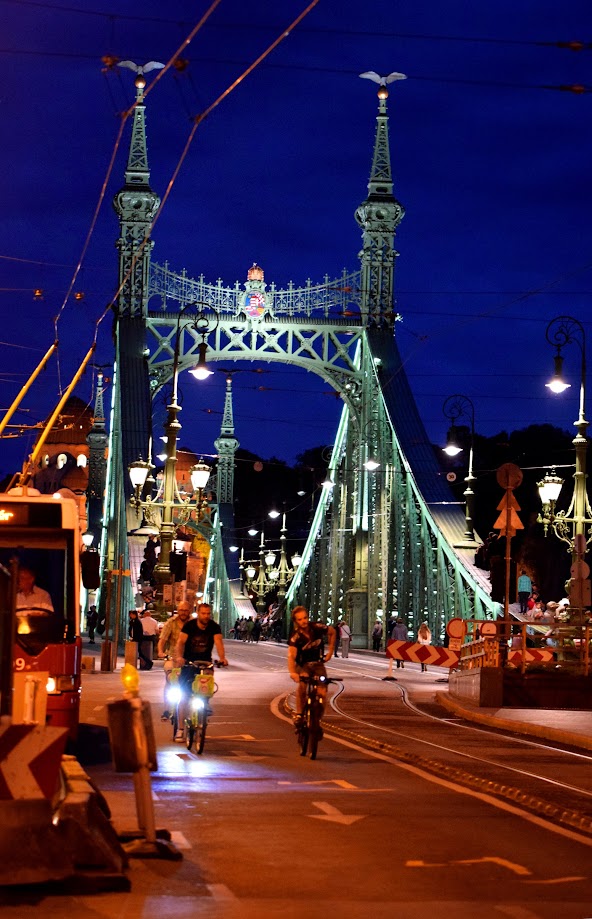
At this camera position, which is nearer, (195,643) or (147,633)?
(195,643)

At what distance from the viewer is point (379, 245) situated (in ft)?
211

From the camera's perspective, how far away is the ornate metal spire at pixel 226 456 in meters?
108

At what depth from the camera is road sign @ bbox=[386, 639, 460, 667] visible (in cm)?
3498

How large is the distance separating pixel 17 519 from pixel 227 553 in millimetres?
89001

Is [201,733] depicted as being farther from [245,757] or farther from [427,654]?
[427,654]

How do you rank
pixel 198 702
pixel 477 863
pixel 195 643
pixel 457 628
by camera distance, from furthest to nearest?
1. pixel 457 628
2. pixel 195 643
3. pixel 198 702
4. pixel 477 863

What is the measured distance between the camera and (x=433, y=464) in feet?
199

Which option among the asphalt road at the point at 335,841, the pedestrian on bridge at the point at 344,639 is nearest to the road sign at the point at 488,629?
the asphalt road at the point at 335,841

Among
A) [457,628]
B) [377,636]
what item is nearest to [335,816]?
[457,628]

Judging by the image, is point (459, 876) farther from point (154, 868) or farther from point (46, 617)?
point (46, 617)

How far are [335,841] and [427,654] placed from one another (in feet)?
85.5

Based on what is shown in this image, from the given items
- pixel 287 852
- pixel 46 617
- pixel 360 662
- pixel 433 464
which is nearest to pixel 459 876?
pixel 287 852

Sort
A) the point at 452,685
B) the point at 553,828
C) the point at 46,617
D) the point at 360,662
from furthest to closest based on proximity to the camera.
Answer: the point at 360,662, the point at 452,685, the point at 46,617, the point at 553,828

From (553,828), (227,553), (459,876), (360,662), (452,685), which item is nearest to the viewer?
(459,876)
